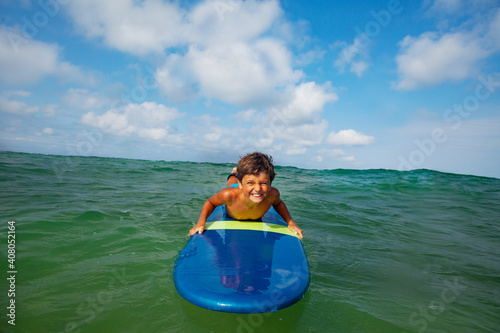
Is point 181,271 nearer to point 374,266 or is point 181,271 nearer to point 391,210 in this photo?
point 374,266

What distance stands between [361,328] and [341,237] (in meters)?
2.52

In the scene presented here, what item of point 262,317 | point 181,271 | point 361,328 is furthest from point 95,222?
point 361,328

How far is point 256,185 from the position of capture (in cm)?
308

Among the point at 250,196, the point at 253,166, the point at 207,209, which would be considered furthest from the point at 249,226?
the point at 253,166

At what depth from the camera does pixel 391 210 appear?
695 centimetres

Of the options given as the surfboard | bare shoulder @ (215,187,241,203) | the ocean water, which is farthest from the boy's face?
the ocean water

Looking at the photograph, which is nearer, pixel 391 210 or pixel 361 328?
pixel 361 328

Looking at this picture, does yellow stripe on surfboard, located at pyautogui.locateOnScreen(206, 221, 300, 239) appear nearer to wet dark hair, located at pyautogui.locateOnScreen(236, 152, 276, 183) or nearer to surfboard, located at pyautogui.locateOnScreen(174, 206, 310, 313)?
surfboard, located at pyautogui.locateOnScreen(174, 206, 310, 313)

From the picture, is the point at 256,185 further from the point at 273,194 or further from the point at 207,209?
the point at 207,209

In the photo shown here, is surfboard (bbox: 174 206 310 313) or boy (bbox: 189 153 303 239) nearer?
surfboard (bbox: 174 206 310 313)

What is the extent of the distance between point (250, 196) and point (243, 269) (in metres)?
1.07

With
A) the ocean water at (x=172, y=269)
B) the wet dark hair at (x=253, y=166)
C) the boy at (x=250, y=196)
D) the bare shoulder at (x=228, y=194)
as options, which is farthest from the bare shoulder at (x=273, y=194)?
the ocean water at (x=172, y=269)

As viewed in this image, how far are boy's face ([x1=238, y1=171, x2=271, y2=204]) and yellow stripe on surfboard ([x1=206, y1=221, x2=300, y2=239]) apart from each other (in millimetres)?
453

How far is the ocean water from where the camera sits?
6.57 feet
